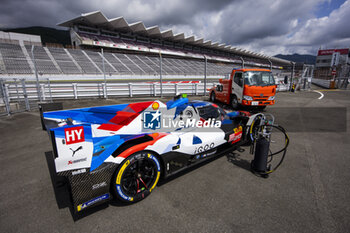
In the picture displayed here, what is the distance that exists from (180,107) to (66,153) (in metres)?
1.99

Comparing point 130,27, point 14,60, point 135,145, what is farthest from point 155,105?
point 130,27

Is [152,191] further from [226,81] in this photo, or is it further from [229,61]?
[229,61]

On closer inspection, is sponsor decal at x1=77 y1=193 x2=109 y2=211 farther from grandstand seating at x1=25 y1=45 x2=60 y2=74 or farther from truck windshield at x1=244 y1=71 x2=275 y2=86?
grandstand seating at x1=25 y1=45 x2=60 y2=74

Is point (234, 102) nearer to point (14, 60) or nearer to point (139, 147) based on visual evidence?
point (139, 147)

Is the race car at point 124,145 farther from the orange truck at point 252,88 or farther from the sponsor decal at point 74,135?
the orange truck at point 252,88

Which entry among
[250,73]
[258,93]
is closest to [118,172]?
[258,93]

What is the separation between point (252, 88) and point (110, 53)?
117 ft

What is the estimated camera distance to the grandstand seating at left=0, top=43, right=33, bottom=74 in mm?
22391

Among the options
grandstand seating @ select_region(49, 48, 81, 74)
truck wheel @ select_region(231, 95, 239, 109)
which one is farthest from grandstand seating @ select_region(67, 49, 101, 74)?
truck wheel @ select_region(231, 95, 239, 109)

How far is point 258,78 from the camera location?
8.79 metres

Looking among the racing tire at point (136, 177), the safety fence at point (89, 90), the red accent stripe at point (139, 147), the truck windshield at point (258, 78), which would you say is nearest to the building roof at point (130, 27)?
the safety fence at point (89, 90)

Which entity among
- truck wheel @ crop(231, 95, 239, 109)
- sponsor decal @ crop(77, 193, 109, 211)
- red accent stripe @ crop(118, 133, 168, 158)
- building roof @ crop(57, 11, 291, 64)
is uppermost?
building roof @ crop(57, 11, 291, 64)

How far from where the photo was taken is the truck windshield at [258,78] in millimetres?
8680

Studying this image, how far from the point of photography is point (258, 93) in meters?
8.41
